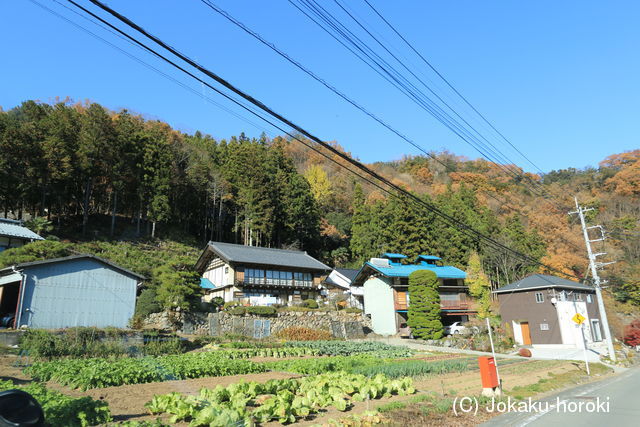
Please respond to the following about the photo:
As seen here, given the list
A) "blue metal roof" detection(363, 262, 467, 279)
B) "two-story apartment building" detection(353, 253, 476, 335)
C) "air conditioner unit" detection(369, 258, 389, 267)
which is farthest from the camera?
"air conditioner unit" detection(369, 258, 389, 267)

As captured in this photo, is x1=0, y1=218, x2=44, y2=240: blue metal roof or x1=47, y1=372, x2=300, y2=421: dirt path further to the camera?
x1=0, y1=218, x2=44, y2=240: blue metal roof

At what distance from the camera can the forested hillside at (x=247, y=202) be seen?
37.9 metres

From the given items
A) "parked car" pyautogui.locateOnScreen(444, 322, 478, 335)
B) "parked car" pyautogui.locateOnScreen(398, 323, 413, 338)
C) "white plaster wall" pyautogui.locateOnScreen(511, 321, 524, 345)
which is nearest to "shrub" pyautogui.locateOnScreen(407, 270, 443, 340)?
"parked car" pyautogui.locateOnScreen(398, 323, 413, 338)

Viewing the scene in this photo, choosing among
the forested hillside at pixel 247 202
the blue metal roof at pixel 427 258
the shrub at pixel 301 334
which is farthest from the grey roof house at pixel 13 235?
the blue metal roof at pixel 427 258

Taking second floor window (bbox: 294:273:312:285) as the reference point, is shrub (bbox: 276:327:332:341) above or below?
below

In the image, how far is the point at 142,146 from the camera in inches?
1726

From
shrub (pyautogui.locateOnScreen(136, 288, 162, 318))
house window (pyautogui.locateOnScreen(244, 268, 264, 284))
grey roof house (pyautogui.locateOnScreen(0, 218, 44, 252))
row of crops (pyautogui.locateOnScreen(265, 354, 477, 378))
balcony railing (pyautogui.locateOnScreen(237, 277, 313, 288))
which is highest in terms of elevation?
grey roof house (pyautogui.locateOnScreen(0, 218, 44, 252))

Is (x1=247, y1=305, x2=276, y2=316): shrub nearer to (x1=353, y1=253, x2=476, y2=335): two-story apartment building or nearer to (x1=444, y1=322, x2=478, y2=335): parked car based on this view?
(x1=353, y1=253, x2=476, y2=335): two-story apartment building

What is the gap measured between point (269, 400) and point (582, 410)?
758 centimetres

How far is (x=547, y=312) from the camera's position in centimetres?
3047

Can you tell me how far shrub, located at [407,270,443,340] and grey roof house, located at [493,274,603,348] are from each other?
739 cm

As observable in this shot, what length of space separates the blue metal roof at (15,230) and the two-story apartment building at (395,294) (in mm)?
28444

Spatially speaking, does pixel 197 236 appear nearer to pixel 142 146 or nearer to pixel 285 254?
pixel 142 146

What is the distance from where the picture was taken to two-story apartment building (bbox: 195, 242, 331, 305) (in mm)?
34969
